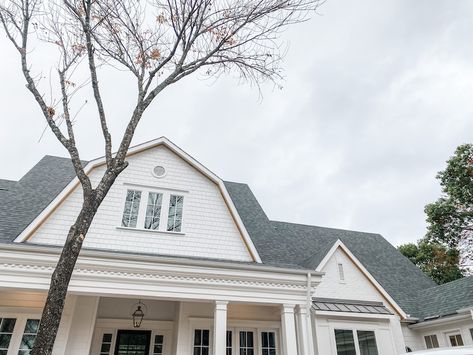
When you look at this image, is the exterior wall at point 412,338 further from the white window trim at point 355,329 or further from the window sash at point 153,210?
the window sash at point 153,210

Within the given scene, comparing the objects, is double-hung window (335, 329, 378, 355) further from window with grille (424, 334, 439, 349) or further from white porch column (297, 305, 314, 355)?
window with grille (424, 334, 439, 349)

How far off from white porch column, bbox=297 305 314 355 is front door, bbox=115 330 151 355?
4.19m

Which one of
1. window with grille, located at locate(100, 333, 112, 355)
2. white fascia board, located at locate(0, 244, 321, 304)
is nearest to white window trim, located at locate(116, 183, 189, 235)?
white fascia board, located at locate(0, 244, 321, 304)

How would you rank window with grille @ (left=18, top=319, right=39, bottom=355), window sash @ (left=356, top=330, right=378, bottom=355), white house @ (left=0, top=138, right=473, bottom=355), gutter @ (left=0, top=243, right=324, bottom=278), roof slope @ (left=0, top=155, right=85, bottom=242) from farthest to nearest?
1. window sash @ (left=356, top=330, right=378, bottom=355)
2. roof slope @ (left=0, top=155, right=85, bottom=242)
3. window with grille @ (left=18, top=319, right=39, bottom=355)
4. white house @ (left=0, top=138, right=473, bottom=355)
5. gutter @ (left=0, top=243, right=324, bottom=278)

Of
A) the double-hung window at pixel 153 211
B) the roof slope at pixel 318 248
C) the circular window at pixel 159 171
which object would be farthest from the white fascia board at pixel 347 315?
the circular window at pixel 159 171

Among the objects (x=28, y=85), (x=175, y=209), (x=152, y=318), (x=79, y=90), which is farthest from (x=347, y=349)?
(x=28, y=85)

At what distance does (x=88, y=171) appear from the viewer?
8.65 metres

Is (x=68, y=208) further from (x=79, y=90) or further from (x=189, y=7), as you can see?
(x=189, y=7)

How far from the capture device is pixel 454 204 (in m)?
20.1

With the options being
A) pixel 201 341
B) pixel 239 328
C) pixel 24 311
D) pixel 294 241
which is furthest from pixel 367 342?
pixel 24 311

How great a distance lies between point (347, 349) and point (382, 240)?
27.7 feet

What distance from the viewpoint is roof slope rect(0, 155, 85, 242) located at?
7617mm

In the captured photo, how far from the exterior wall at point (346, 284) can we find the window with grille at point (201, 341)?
357 cm

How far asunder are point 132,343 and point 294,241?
23.1 feet
